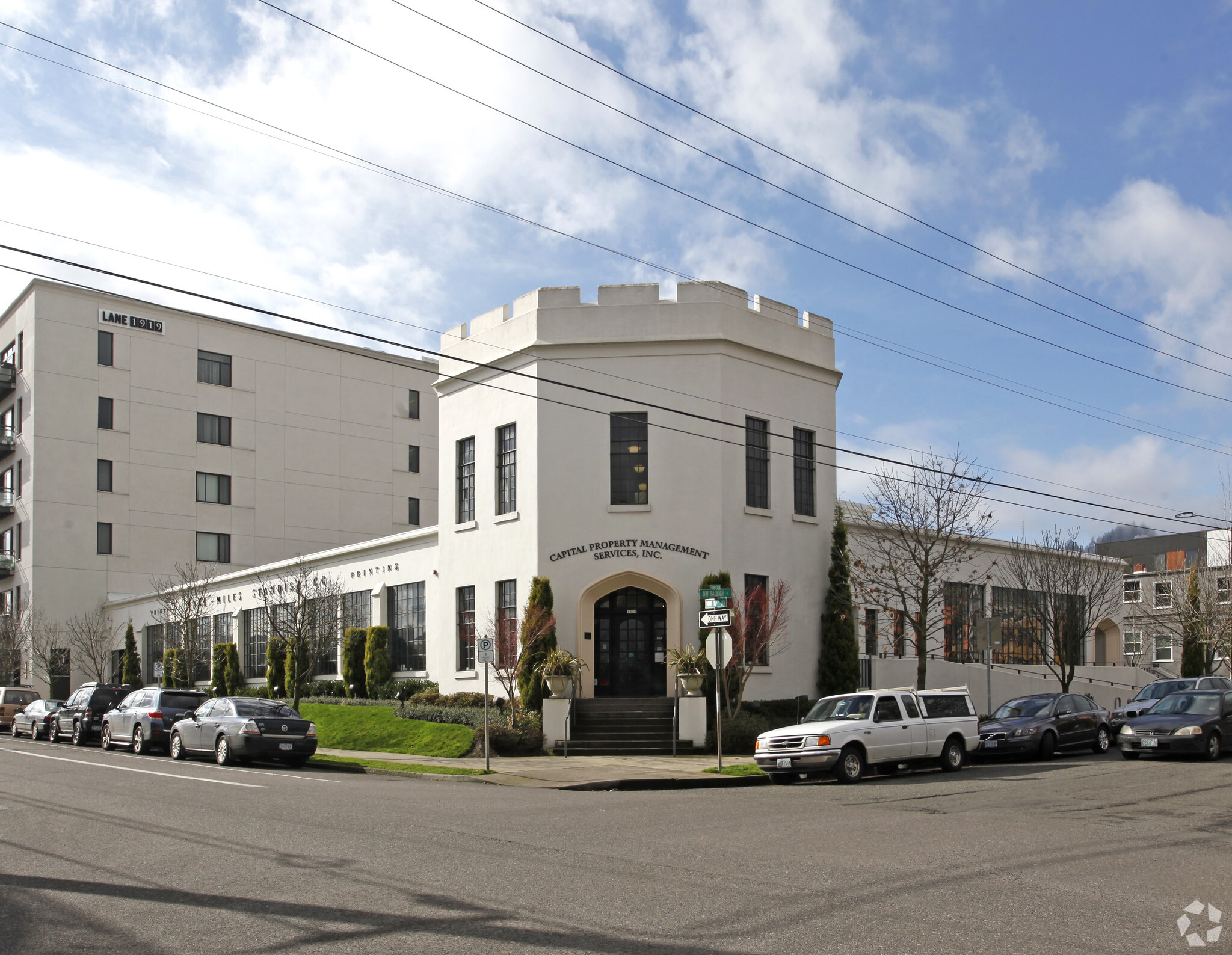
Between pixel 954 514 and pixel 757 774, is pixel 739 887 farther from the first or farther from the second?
pixel 954 514

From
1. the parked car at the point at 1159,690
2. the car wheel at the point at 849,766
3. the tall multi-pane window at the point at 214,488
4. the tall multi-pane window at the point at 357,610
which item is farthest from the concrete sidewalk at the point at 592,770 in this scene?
the tall multi-pane window at the point at 214,488

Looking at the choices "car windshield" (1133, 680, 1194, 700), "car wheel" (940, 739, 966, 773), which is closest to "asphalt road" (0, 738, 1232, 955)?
"car wheel" (940, 739, 966, 773)

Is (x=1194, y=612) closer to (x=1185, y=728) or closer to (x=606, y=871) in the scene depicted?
(x=1185, y=728)

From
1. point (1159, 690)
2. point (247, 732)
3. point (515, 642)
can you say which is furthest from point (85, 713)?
point (1159, 690)

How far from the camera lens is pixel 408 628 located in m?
33.2

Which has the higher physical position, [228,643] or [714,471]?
[714,471]

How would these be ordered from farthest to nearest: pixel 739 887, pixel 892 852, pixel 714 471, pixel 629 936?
pixel 714 471
pixel 892 852
pixel 739 887
pixel 629 936

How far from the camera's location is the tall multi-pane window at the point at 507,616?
1080 inches

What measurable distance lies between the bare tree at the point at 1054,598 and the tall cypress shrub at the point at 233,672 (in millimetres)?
27303

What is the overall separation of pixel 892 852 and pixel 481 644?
11988 mm

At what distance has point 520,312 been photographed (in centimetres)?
2909

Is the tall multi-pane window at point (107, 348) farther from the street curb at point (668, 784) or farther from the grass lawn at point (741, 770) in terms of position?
the street curb at point (668, 784)

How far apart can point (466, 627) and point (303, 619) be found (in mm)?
5911

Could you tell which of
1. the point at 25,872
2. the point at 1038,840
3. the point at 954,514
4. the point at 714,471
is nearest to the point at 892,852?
the point at 1038,840
